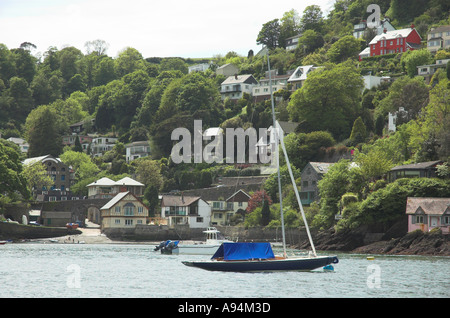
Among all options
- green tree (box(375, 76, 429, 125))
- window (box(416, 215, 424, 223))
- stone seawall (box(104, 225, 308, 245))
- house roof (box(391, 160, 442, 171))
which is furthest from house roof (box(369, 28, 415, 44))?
window (box(416, 215, 424, 223))

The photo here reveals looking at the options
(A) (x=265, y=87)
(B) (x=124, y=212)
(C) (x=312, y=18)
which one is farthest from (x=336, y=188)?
(C) (x=312, y=18)

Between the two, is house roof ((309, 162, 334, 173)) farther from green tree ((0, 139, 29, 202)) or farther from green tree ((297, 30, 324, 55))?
green tree ((297, 30, 324, 55))

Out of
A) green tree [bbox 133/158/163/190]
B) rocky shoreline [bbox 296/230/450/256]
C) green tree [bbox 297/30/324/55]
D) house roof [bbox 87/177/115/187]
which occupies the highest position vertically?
green tree [bbox 297/30/324/55]

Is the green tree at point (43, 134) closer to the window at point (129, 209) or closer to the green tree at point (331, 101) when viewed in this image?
the window at point (129, 209)

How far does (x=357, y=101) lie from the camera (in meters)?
117

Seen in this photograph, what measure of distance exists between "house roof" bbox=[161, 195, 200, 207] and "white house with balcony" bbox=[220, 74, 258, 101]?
2074 inches

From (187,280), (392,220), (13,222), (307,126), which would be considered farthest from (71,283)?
(307,126)

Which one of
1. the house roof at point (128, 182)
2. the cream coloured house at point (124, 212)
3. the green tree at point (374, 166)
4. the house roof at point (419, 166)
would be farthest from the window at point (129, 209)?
the house roof at point (419, 166)

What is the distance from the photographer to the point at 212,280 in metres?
46.5

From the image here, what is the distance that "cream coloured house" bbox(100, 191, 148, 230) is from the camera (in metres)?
103

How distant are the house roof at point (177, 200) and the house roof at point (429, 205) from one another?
41080mm

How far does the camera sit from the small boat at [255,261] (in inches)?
1902

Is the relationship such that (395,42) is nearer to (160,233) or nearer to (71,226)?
(160,233)
